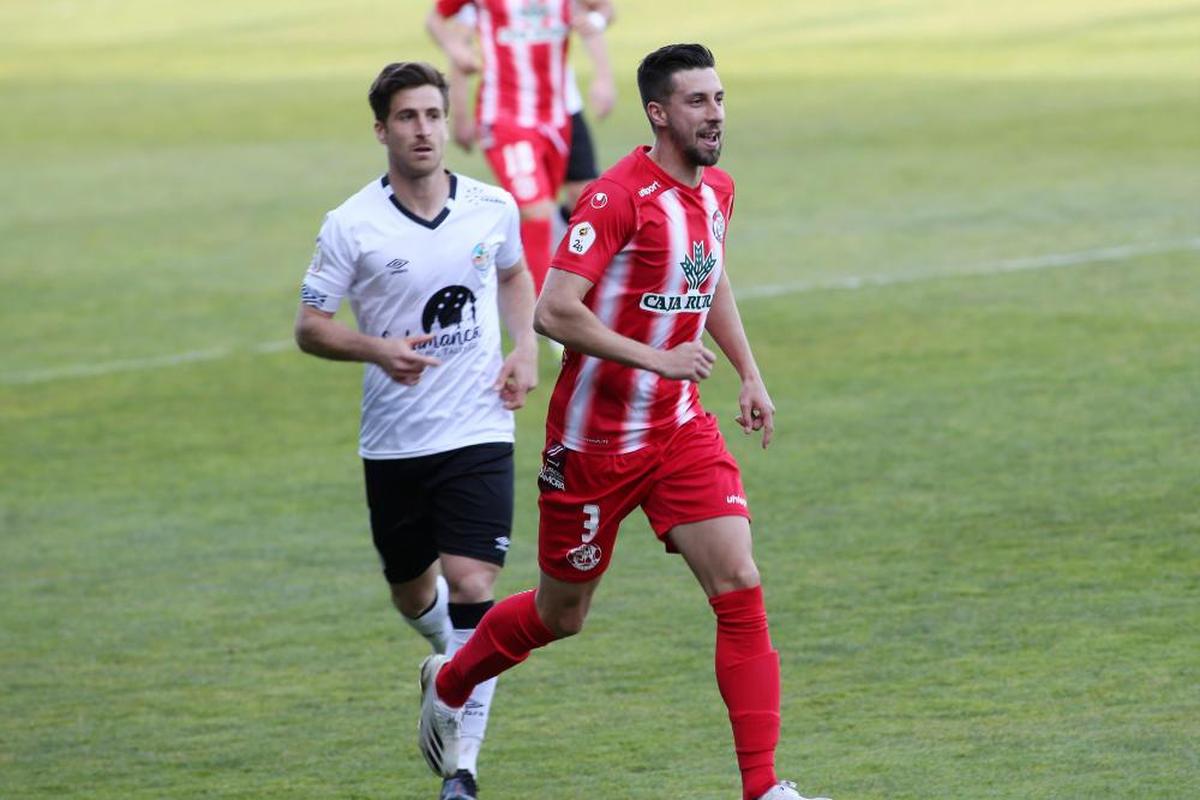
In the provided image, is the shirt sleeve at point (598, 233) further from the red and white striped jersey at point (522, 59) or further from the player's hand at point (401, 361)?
the red and white striped jersey at point (522, 59)

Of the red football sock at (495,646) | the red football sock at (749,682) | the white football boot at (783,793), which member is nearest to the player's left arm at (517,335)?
the red football sock at (495,646)

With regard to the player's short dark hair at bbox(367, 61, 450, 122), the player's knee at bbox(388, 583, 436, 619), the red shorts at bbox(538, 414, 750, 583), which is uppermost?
the player's short dark hair at bbox(367, 61, 450, 122)

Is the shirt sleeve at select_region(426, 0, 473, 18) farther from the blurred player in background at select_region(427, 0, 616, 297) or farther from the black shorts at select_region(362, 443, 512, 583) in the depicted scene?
the black shorts at select_region(362, 443, 512, 583)

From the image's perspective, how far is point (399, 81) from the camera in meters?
6.98

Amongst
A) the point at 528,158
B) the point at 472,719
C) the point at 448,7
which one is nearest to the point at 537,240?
the point at 528,158

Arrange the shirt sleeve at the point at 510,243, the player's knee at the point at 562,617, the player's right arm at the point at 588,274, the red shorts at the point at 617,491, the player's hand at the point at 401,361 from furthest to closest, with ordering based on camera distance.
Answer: the shirt sleeve at the point at 510,243
the player's hand at the point at 401,361
the player's knee at the point at 562,617
the red shorts at the point at 617,491
the player's right arm at the point at 588,274

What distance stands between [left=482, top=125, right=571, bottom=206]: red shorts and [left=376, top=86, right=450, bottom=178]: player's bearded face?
236 inches

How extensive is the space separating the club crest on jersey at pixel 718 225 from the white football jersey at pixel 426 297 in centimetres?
100

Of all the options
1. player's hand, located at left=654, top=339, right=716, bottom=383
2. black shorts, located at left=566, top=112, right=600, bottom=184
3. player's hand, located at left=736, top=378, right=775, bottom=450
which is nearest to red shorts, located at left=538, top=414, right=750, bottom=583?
player's hand, located at left=736, top=378, right=775, bottom=450

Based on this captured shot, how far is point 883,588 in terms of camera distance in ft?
28.2

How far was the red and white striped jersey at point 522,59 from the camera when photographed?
13289 mm

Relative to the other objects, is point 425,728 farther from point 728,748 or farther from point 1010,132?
point 1010,132

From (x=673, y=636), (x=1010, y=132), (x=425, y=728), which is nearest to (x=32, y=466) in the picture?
(x=673, y=636)

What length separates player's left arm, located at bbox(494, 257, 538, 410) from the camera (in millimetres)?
7109
